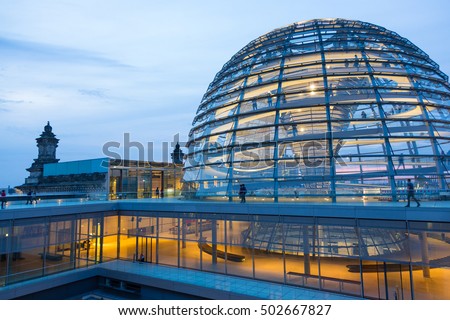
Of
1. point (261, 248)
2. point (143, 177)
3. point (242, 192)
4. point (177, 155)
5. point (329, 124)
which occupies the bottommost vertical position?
point (261, 248)

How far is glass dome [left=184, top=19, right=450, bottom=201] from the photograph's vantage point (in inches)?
698

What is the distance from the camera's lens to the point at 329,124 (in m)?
18.8

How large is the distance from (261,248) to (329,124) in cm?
820

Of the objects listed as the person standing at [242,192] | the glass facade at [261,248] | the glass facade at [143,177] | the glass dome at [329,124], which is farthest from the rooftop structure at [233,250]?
the glass facade at [143,177]

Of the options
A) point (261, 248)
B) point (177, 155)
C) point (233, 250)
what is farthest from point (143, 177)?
point (177, 155)

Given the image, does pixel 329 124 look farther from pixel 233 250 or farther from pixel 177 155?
pixel 177 155

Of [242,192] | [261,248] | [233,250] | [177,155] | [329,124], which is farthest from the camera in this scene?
[177,155]

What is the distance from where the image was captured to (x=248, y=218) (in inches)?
696

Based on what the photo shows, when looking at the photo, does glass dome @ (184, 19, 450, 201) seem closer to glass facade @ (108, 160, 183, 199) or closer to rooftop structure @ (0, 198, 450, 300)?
rooftop structure @ (0, 198, 450, 300)

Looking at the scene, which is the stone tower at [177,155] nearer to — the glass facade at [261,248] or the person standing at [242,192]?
the glass facade at [261,248]

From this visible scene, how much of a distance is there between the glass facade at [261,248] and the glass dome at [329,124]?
7.48 ft

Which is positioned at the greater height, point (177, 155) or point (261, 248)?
point (177, 155)

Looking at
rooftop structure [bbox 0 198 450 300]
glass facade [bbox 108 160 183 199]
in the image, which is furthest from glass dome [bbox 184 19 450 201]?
glass facade [bbox 108 160 183 199]
